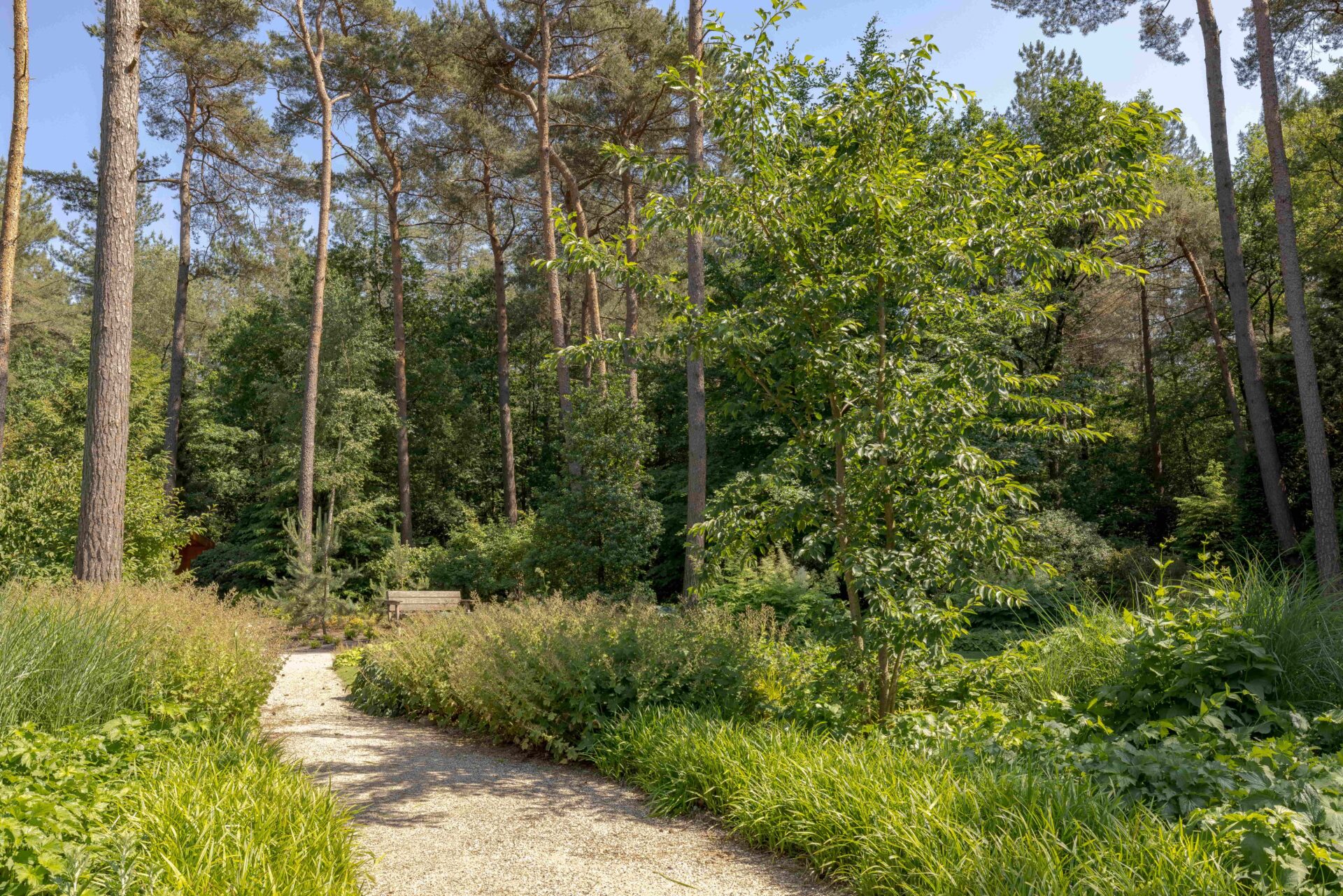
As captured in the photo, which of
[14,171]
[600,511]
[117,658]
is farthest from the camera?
[600,511]

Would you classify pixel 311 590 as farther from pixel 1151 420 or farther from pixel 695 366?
Answer: pixel 1151 420

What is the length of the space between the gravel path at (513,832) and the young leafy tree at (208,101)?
48.2 feet

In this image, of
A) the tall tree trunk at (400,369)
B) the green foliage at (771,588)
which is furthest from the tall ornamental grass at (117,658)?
the tall tree trunk at (400,369)

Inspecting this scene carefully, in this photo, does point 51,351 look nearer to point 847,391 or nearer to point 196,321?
point 196,321

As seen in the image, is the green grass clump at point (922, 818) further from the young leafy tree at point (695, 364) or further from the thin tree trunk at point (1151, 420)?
the thin tree trunk at point (1151, 420)

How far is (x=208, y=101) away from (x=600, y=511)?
12975 millimetres

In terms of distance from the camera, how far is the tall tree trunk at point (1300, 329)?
1076 cm

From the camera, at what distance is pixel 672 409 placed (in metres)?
21.8

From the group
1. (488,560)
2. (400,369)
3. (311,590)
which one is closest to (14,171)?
(311,590)

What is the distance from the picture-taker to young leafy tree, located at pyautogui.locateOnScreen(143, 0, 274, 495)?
16609 mm

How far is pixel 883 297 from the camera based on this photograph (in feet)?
16.7

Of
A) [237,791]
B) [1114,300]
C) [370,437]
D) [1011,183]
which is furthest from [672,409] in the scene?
[237,791]

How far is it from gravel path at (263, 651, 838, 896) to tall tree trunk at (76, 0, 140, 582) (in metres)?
2.70

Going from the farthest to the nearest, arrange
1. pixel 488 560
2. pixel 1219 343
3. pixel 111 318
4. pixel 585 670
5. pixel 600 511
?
pixel 1219 343
pixel 488 560
pixel 600 511
pixel 111 318
pixel 585 670
